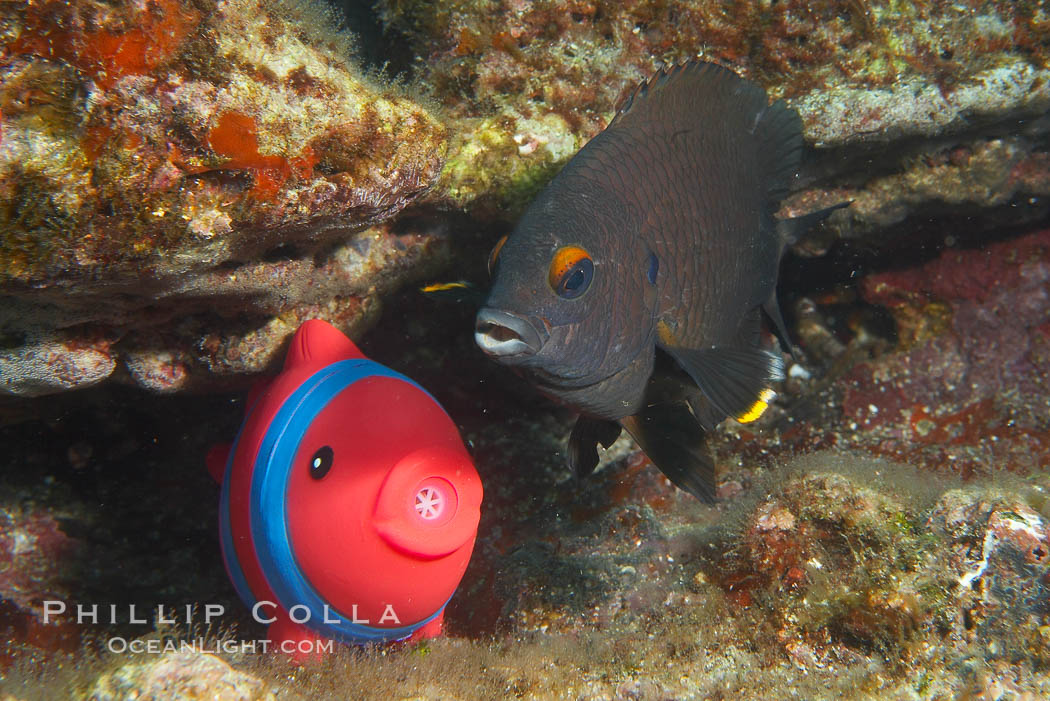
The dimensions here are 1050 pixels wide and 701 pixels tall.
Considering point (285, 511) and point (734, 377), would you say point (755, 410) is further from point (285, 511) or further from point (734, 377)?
point (285, 511)

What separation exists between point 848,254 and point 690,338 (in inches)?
93.5

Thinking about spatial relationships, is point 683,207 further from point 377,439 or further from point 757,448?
point 757,448

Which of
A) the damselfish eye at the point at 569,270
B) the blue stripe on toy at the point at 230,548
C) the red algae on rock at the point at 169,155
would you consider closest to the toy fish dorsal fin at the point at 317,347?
the red algae on rock at the point at 169,155

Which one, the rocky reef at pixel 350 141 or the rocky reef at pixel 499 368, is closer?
the rocky reef at pixel 350 141

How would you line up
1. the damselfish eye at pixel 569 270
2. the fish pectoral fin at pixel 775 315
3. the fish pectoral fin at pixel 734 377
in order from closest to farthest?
the damselfish eye at pixel 569 270 → the fish pectoral fin at pixel 734 377 → the fish pectoral fin at pixel 775 315

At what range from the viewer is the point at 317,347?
291 cm

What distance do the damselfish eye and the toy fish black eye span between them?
121cm

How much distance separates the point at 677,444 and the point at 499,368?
150 cm

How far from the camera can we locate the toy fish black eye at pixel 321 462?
250 centimetres

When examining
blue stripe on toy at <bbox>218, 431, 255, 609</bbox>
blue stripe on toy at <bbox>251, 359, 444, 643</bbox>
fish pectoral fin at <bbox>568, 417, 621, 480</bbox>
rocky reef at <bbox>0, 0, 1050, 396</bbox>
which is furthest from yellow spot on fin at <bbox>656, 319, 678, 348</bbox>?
blue stripe on toy at <bbox>218, 431, 255, 609</bbox>

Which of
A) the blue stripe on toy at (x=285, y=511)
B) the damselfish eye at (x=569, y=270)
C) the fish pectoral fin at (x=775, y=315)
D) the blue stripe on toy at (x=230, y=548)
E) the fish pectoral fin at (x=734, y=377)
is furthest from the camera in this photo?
the fish pectoral fin at (x=775, y=315)

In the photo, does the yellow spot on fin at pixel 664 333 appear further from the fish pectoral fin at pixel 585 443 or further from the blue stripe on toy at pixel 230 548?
the blue stripe on toy at pixel 230 548

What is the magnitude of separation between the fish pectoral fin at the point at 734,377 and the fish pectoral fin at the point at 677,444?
1.03 ft

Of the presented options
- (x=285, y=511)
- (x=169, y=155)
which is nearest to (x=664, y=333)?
(x=285, y=511)
